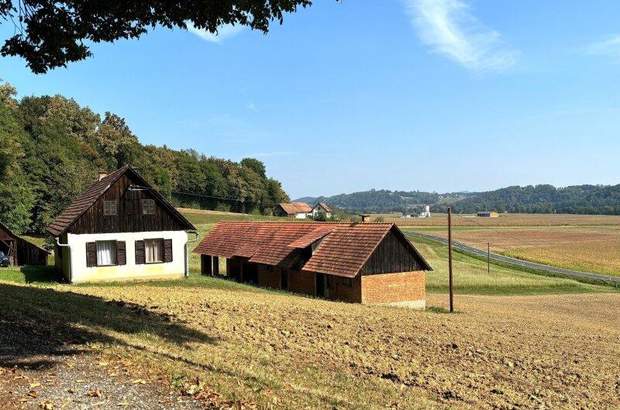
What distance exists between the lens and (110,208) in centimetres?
3419

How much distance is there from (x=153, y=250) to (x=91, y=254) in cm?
381

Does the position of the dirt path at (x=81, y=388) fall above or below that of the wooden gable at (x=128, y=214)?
below

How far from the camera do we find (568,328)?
86.6ft

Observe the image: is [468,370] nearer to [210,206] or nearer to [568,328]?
[568,328]

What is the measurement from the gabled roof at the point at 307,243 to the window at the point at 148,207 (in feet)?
26.5

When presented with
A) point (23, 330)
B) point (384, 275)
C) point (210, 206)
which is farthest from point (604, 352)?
point (210, 206)

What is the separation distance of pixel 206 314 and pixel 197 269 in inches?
1341

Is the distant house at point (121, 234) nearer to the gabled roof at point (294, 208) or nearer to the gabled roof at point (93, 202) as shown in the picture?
the gabled roof at point (93, 202)

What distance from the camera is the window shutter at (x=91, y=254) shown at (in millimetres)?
33344

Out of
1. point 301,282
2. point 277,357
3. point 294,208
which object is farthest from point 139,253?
point 294,208

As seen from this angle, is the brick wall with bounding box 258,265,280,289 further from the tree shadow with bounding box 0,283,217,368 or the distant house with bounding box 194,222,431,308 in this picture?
the tree shadow with bounding box 0,283,217,368

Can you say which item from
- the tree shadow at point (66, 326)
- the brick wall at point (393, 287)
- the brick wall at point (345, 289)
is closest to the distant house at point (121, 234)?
the brick wall at point (345, 289)

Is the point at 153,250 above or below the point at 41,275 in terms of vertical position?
above

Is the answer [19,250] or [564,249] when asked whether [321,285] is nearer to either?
[19,250]
